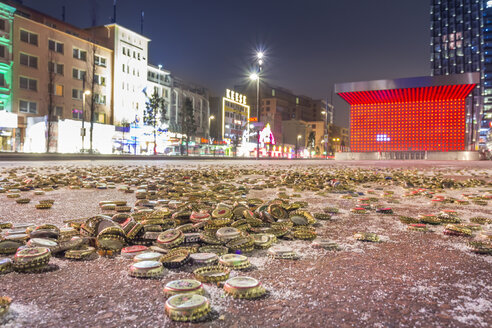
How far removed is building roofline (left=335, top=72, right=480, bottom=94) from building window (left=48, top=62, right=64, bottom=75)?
35516mm

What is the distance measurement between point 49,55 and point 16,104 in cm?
695

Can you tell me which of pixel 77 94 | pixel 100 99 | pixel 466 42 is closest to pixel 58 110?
pixel 77 94

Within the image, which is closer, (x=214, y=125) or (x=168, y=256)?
(x=168, y=256)

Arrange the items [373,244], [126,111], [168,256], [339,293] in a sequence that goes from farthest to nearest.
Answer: [126,111] → [373,244] → [168,256] → [339,293]

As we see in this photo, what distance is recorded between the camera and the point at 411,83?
145 feet

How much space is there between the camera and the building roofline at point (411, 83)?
139ft

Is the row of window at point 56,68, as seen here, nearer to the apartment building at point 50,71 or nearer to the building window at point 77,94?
the apartment building at point 50,71

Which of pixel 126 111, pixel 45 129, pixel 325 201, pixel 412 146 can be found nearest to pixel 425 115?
pixel 412 146

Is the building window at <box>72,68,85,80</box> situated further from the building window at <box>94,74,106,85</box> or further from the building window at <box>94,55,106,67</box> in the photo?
the building window at <box>94,55,106,67</box>

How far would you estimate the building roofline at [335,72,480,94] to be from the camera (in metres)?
42.4

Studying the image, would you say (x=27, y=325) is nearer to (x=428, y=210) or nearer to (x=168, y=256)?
(x=168, y=256)

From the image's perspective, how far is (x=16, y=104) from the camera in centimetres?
3344

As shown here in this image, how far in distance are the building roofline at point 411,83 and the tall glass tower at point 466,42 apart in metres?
51.1

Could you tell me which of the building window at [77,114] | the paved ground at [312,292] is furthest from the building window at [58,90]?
the paved ground at [312,292]
